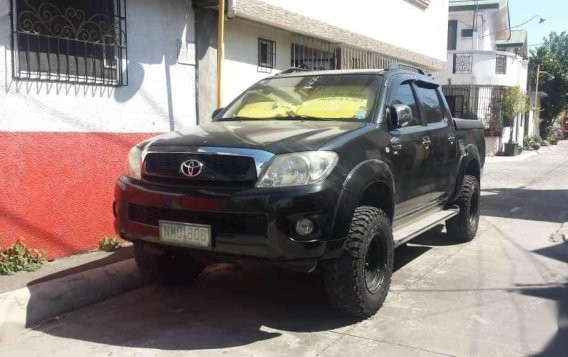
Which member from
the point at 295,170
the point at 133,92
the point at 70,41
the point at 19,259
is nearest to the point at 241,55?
the point at 133,92

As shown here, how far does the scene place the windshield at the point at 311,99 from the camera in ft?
15.2

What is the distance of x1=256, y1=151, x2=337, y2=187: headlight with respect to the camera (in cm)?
362

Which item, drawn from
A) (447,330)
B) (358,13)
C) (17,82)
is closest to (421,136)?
(447,330)

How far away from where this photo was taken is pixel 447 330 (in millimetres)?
4012

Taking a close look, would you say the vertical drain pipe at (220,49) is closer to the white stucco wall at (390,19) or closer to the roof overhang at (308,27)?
the roof overhang at (308,27)

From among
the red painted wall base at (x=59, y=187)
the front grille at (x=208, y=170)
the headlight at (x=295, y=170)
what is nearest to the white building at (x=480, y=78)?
the red painted wall base at (x=59, y=187)

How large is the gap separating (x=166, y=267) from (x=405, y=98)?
263 centimetres

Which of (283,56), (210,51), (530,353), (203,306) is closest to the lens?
(530,353)

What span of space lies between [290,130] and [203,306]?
1.60 m

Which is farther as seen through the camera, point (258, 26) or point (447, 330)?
point (258, 26)

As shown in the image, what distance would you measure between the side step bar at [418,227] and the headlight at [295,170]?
1.18 metres

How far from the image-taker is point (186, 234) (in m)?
3.76

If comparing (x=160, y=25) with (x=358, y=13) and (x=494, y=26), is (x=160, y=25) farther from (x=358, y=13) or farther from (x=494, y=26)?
(x=494, y=26)

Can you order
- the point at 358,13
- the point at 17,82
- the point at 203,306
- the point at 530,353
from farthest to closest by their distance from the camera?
the point at 358,13, the point at 17,82, the point at 203,306, the point at 530,353
